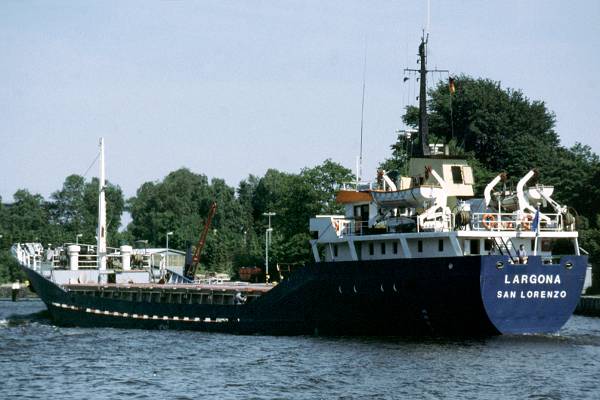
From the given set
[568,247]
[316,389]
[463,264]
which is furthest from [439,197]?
[568,247]

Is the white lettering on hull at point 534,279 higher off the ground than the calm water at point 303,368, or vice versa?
the white lettering on hull at point 534,279

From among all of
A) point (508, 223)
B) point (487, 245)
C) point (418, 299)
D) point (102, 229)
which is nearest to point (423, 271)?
point (418, 299)

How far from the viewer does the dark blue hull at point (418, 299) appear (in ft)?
162

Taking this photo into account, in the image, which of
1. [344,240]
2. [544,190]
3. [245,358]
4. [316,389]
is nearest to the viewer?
[316,389]

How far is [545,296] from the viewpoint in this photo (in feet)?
165

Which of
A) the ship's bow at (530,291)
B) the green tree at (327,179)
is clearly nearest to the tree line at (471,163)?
the green tree at (327,179)

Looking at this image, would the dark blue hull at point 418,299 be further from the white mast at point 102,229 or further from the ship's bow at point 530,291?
the white mast at point 102,229

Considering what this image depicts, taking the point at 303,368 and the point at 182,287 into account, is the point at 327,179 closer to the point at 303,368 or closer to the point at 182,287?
the point at 182,287

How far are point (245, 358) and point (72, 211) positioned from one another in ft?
462

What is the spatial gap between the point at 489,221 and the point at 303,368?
1194cm

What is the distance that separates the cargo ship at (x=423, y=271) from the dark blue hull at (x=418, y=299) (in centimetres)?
5

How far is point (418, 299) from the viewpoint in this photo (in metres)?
51.5

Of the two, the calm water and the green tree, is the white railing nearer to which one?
the calm water

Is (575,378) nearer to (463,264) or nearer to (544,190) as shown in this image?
(463,264)
